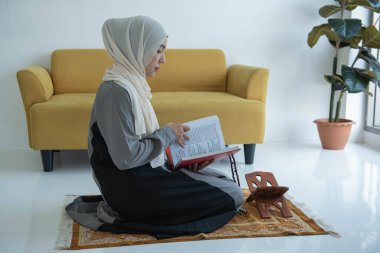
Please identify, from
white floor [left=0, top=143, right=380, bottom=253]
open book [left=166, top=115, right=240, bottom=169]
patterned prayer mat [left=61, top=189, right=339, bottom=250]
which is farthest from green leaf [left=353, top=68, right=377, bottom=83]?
open book [left=166, top=115, right=240, bottom=169]

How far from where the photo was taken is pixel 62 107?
10.3 ft

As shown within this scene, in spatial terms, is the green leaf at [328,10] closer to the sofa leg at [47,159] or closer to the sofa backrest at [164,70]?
the sofa backrest at [164,70]

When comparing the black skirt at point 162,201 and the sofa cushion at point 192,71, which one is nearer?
the black skirt at point 162,201

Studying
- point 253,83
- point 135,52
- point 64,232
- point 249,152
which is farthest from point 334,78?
point 64,232

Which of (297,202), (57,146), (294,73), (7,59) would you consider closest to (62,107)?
(57,146)

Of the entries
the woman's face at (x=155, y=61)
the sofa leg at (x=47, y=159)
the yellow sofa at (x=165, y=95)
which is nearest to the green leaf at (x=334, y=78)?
the yellow sofa at (x=165, y=95)

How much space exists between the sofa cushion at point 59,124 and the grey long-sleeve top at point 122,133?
1214 mm

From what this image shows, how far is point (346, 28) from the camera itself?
142 inches

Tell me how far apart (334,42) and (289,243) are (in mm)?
2524

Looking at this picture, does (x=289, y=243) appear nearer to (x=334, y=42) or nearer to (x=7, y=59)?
(x=334, y=42)

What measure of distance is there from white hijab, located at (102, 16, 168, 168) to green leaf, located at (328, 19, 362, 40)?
208 cm

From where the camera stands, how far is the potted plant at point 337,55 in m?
3.62

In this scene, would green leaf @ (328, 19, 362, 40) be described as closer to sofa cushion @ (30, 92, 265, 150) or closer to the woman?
sofa cushion @ (30, 92, 265, 150)

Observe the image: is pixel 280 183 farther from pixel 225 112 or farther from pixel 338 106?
pixel 338 106
